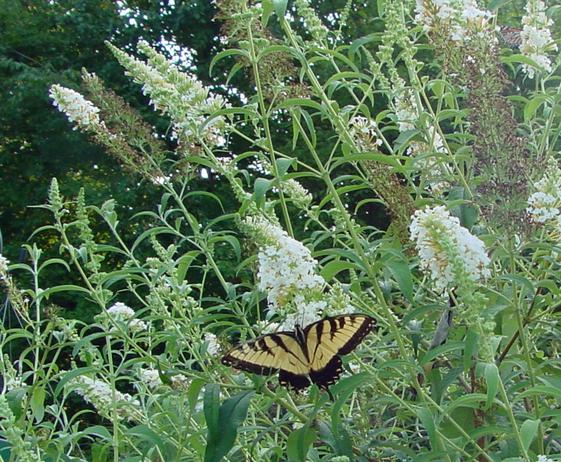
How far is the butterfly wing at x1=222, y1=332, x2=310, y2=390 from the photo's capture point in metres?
1.81

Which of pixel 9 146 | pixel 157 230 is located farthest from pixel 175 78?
pixel 9 146

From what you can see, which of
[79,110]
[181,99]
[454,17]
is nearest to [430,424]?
[454,17]

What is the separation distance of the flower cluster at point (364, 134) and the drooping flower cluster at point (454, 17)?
371 millimetres

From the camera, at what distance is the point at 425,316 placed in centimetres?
216

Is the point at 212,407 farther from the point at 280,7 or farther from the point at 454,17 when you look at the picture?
the point at 454,17

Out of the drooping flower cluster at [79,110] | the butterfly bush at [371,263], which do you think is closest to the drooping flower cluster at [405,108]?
the butterfly bush at [371,263]

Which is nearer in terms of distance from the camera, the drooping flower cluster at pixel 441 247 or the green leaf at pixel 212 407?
the drooping flower cluster at pixel 441 247

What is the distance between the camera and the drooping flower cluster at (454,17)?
1946 mm

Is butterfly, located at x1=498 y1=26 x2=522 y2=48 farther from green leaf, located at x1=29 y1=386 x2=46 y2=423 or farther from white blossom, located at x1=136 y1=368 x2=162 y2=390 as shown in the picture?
green leaf, located at x1=29 y1=386 x2=46 y2=423

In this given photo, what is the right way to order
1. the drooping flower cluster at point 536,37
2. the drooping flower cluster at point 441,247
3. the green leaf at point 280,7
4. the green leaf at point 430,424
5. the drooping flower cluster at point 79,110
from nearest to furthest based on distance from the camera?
the drooping flower cluster at point 441,247 < the green leaf at point 430,424 < the green leaf at point 280,7 < the drooping flower cluster at point 536,37 < the drooping flower cluster at point 79,110

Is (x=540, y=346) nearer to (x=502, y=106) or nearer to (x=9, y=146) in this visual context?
(x=502, y=106)

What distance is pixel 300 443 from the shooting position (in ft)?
5.95

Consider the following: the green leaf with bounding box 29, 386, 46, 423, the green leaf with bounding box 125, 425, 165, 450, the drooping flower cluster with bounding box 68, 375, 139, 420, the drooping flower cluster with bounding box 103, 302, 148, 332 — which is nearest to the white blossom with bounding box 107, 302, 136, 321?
the drooping flower cluster with bounding box 103, 302, 148, 332

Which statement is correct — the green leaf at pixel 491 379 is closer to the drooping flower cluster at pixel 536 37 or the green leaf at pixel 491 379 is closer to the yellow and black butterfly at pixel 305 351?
the yellow and black butterfly at pixel 305 351
